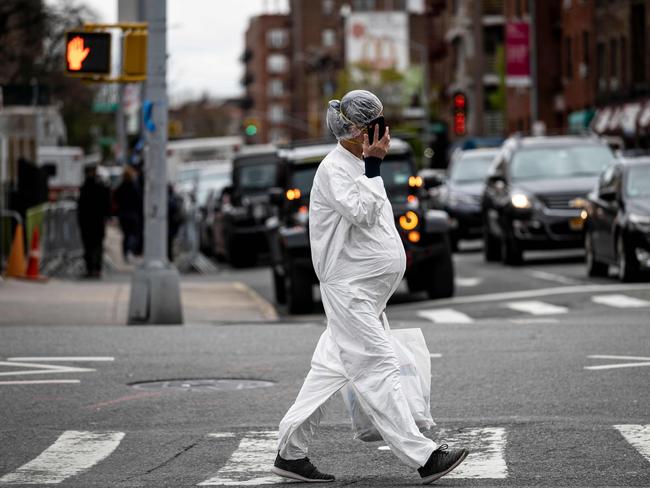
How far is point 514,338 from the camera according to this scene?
15219 mm

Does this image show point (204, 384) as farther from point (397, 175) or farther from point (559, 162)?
point (559, 162)

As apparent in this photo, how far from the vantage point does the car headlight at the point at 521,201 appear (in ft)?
90.4

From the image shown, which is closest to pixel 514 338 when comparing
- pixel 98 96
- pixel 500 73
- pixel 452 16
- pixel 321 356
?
pixel 321 356

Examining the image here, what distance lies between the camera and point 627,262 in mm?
22672

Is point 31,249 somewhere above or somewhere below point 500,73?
below

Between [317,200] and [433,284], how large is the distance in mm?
13311

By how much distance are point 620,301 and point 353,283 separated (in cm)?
1237

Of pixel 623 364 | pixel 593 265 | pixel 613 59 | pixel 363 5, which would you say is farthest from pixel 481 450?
pixel 363 5

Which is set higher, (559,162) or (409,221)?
(559,162)

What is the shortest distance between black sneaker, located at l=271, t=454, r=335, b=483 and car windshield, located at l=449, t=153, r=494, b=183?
27843 mm

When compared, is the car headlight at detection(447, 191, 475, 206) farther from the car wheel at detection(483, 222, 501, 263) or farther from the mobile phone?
the mobile phone

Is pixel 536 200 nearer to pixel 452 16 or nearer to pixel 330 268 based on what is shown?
pixel 330 268

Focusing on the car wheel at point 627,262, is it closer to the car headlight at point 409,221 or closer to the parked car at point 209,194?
the car headlight at point 409,221

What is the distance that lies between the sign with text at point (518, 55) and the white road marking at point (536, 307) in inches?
1693
